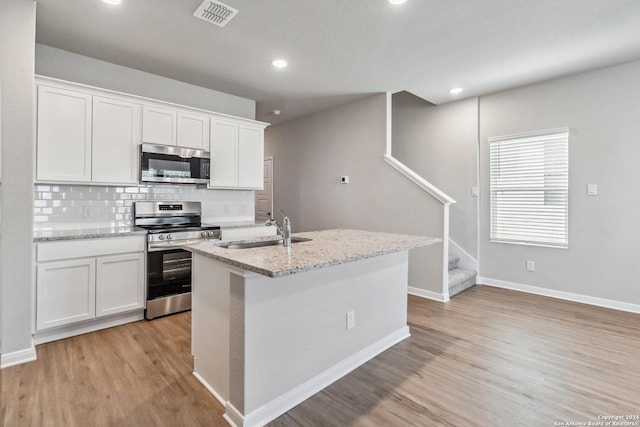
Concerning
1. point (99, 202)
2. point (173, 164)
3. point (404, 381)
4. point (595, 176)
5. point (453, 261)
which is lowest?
point (404, 381)

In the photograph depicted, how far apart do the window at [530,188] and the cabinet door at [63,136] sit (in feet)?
15.9

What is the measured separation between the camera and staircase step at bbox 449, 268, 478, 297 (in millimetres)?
4059

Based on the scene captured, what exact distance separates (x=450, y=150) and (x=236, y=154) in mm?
3170

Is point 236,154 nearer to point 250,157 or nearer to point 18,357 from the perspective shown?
point 250,157

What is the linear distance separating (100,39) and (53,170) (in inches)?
50.1

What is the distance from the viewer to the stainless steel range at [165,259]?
318cm

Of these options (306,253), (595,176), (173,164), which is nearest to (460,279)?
(595,176)

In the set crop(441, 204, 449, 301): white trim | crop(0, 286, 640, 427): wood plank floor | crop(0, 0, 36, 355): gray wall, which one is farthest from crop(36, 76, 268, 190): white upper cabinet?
crop(441, 204, 449, 301): white trim

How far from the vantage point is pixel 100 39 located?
2.93 m

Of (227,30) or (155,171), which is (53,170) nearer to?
(155,171)

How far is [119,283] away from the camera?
9.88ft

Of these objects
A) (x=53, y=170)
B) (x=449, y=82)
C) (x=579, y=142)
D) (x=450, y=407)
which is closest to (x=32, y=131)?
(x=53, y=170)

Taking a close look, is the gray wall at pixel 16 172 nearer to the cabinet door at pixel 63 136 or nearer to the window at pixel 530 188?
the cabinet door at pixel 63 136

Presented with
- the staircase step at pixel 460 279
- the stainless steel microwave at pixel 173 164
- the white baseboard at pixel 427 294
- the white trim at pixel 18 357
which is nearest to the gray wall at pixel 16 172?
the white trim at pixel 18 357
